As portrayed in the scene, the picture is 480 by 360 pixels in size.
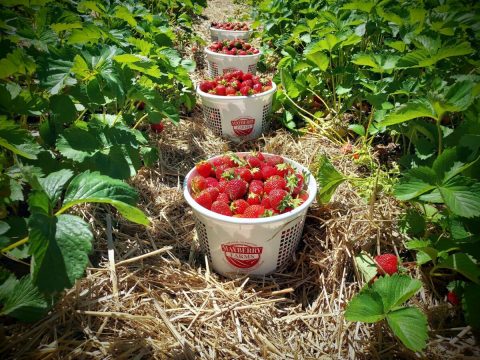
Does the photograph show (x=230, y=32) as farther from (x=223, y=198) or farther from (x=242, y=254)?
(x=242, y=254)

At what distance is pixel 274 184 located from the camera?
144 centimetres

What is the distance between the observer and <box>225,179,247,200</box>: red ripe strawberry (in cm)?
141

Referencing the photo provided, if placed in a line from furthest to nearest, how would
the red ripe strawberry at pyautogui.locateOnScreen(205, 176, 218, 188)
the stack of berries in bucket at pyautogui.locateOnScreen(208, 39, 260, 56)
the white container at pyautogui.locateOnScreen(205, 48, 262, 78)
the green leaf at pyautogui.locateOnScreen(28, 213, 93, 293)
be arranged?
the stack of berries in bucket at pyautogui.locateOnScreen(208, 39, 260, 56)
the white container at pyautogui.locateOnScreen(205, 48, 262, 78)
the red ripe strawberry at pyautogui.locateOnScreen(205, 176, 218, 188)
the green leaf at pyautogui.locateOnScreen(28, 213, 93, 293)

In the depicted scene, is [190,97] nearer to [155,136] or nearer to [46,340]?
[155,136]

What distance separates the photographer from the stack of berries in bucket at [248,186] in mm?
1347

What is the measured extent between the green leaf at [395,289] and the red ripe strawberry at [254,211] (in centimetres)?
48

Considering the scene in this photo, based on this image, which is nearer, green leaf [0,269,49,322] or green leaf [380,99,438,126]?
green leaf [0,269,49,322]

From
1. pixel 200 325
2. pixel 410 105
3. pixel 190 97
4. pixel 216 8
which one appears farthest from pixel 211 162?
pixel 216 8

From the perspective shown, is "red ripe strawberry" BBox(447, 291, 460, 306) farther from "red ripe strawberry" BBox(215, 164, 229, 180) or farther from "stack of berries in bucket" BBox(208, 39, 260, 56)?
"stack of berries in bucket" BBox(208, 39, 260, 56)

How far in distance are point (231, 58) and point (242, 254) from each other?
7.85 ft

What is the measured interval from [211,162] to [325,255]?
695 mm

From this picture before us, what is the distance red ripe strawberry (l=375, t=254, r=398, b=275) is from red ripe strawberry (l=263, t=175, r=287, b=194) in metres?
0.49

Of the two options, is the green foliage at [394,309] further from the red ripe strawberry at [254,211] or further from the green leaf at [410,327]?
the red ripe strawberry at [254,211]

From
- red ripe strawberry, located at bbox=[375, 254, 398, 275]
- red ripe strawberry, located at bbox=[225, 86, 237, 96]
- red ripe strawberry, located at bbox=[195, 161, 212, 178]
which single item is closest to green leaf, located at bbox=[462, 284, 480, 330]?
red ripe strawberry, located at bbox=[375, 254, 398, 275]
